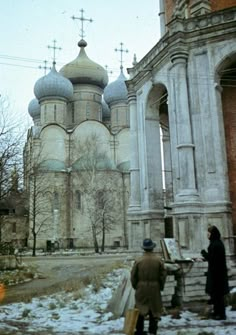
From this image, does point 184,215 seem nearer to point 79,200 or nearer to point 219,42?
point 219,42

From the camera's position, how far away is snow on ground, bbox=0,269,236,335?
6.87m

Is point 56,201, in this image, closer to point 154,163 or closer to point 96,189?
point 96,189

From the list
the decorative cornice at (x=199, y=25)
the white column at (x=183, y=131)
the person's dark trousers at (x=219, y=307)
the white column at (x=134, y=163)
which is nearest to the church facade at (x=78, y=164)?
the white column at (x=134, y=163)

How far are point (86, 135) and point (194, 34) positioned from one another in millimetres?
29887

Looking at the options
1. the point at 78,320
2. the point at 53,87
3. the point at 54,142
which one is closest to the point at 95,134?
the point at 54,142

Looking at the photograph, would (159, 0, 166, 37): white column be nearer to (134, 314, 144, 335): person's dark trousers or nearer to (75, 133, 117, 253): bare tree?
(134, 314, 144, 335): person's dark trousers

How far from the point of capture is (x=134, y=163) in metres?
16.4

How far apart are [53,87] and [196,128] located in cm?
3414

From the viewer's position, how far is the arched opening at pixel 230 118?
538 inches

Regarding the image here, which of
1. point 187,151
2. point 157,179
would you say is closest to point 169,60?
point 187,151

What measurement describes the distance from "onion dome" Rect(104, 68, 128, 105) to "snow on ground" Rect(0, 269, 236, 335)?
40.1 m

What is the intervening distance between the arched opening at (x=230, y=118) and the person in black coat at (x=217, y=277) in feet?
19.1

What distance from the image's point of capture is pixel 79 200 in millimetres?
39688

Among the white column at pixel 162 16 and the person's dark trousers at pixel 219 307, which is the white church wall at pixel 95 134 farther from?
the person's dark trousers at pixel 219 307
